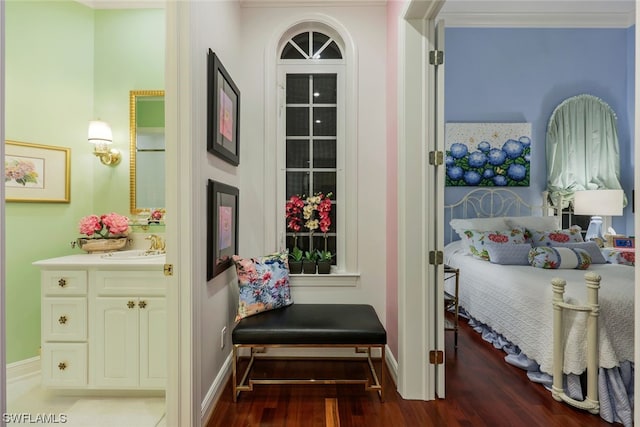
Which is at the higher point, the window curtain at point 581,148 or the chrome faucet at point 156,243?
the window curtain at point 581,148

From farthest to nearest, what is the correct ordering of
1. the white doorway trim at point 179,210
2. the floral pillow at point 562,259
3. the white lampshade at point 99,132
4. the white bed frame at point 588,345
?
the floral pillow at point 562,259
the white lampshade at point 99,132
the white bed frame at point 588,345
the white doorway trim at point 179,210

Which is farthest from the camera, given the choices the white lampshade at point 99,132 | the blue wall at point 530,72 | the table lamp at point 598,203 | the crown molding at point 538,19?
the blue wall at point 530,72

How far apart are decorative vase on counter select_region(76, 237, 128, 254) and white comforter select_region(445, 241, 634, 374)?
320 cm

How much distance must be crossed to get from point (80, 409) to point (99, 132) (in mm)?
1973

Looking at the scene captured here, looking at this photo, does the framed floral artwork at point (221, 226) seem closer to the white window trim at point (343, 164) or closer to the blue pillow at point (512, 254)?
the white window trim at point (343, 164)

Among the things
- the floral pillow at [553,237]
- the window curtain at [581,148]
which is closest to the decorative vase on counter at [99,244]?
the floral pillow at [553,237]

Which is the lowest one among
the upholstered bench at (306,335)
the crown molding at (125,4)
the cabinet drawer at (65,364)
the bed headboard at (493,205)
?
the cabinet drawer at (65,364)

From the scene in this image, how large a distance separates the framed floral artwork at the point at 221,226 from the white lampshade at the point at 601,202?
3.96 metres

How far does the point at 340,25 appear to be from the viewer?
2570 millimetres

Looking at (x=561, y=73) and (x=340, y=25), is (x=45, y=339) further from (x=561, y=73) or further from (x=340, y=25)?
(x=561, y=73)

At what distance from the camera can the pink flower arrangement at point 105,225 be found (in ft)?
7.58

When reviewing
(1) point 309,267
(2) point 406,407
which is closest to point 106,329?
(1) point 309,267

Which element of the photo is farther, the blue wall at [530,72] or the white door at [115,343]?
the blue wall at [530,72]

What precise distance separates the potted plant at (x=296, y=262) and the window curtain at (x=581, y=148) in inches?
135
